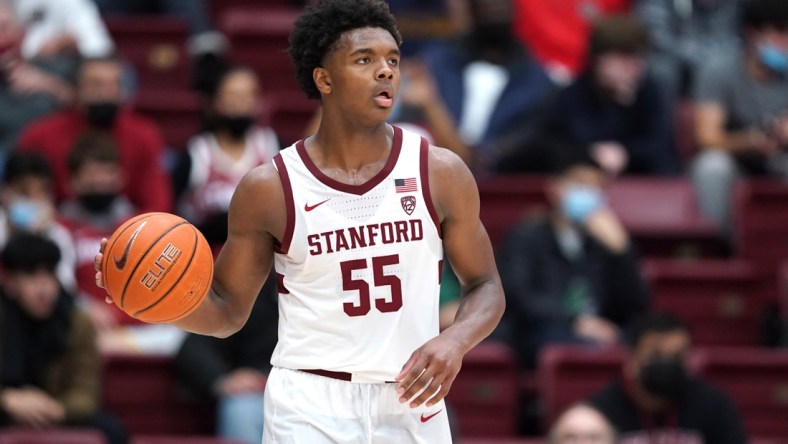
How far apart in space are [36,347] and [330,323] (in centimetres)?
356

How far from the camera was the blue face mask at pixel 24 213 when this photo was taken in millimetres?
8062

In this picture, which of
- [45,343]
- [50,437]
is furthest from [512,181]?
[50,437]

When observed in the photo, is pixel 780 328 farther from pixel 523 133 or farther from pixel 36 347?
pixel 36 347

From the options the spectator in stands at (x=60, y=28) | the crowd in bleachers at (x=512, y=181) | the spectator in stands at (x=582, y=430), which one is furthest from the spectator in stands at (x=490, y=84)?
the spectator in stands at (x=582, y=430)

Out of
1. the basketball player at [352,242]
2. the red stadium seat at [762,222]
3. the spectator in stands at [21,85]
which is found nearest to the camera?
the basketball player at [352,242]

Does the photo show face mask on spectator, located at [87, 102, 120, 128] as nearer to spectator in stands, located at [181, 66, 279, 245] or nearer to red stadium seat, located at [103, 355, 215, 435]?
spectator in stands, located at [181, 66, 279, 245]

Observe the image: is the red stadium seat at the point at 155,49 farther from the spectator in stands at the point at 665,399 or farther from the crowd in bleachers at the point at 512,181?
the spectator in stands at the point at 665,399

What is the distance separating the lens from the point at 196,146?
354 inches

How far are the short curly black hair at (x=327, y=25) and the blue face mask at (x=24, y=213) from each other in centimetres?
385

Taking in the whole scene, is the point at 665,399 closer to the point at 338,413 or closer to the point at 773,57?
the point at 773,57

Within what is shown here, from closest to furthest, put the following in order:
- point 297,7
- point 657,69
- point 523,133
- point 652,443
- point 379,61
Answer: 1. point 379,61
2. point 652,443
3. point 523,133
4. point 657,69
5. point 297,7

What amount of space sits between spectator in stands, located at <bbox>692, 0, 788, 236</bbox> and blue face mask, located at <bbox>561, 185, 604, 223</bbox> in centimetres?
118

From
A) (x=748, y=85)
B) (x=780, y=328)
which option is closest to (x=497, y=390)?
(x=780, y=328)

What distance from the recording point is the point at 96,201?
8.51 m
